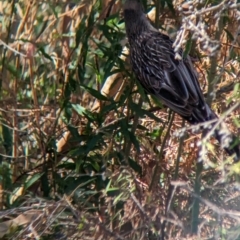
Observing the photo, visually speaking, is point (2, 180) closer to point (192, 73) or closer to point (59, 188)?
point (59, 188)

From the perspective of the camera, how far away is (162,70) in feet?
15.7

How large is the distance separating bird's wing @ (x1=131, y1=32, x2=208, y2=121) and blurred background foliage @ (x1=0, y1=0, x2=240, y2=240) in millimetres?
87

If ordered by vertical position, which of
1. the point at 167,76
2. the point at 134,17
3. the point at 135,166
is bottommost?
the point at 135,166

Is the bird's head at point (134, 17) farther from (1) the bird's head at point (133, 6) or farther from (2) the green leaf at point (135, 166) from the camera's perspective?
(2) the green leaf at point (135, 166)

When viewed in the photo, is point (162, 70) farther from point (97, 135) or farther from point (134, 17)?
point (97, 135)

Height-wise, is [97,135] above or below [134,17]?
below

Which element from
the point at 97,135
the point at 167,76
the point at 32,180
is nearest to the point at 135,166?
the point at 97,135

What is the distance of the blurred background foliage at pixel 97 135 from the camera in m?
4.00

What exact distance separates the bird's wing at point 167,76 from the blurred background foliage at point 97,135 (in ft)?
0.28

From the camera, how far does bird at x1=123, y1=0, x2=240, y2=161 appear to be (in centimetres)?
434

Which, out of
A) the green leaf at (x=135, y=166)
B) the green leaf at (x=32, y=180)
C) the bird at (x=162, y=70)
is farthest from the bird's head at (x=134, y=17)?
the green leaf at (x=32, y=180)

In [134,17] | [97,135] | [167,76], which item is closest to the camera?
[97,135]

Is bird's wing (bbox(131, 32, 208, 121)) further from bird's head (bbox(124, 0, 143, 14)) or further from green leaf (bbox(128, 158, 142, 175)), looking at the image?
green leaf (bbox(128, 158, 142, 175))

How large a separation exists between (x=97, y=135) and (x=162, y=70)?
592 millimetres
